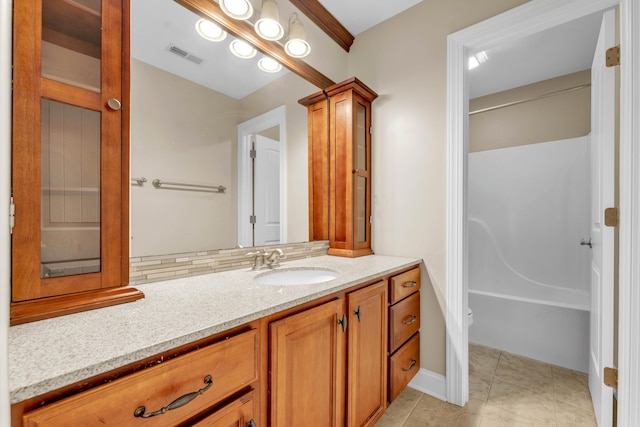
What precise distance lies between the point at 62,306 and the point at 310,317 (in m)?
0.73

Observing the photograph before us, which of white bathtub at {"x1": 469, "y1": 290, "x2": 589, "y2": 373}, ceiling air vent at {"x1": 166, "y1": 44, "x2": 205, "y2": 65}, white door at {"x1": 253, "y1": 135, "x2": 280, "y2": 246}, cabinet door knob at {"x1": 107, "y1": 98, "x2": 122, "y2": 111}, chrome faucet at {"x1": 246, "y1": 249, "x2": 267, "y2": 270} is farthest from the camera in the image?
white bathtub at {"x1": 469, "y1": 290, "x2": 589, "y2": 373}

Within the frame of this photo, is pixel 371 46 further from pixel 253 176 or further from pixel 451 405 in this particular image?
pixel 451 405

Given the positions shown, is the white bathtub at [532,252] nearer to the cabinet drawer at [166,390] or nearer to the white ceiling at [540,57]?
the white ceiling at [540,57]

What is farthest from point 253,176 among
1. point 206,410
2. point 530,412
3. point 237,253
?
point 530,412

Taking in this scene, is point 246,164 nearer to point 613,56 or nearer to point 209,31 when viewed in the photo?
point 209,31

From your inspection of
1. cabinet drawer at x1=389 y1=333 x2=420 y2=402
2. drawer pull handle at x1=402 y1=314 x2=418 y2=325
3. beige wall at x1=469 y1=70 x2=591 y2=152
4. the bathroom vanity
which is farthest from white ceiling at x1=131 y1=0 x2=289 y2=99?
beige wall at x1=469 y1=70 x2=591 y2=152

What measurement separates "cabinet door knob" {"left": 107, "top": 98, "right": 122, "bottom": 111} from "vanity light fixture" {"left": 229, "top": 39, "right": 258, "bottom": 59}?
78 cm

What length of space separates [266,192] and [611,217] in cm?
171

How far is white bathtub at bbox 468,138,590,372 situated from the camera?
2.23 meters

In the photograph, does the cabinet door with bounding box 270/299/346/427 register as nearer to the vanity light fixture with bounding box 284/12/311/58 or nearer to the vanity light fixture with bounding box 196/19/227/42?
the vanity light fixture with bounding box 196/19/227/42

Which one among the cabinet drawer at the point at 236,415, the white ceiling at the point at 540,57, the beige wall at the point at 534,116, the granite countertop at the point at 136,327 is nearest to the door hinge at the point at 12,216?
the granite countertop at the point at 136,327

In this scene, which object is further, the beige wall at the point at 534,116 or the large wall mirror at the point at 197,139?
the beige wall at the point at 534,116

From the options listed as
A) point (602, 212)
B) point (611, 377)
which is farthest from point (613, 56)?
point (611, 377)

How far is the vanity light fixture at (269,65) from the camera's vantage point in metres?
1.62
